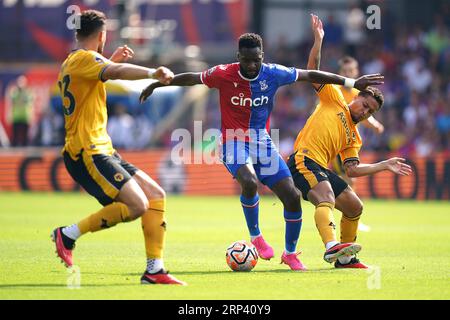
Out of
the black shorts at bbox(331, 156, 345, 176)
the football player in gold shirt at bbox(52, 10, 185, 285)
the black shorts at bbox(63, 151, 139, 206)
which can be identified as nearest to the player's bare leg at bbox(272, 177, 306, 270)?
the football player in gold shirt at bbox(52, 10, 185, 285)

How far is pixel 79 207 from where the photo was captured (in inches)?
875

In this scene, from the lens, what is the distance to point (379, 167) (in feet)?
38.7

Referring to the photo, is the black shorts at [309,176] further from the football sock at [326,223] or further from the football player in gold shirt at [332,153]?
the football sock at [326,223]

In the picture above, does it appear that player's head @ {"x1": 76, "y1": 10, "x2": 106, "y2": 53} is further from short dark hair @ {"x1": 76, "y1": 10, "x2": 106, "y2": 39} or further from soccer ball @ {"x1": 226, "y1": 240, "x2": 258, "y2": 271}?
soccer ball @ {"x1": 226, "y1": 240, "x2": 258, "y2": 271}

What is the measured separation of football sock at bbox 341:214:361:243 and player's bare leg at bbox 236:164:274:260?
3.09ft

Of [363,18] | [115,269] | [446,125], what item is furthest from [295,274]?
[363,18]

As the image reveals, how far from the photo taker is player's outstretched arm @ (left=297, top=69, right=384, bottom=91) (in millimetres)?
11438

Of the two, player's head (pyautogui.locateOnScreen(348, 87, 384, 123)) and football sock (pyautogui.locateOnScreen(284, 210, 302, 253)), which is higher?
player's head (pyautogui.locateOnScreen(348, 87, 384, 123))

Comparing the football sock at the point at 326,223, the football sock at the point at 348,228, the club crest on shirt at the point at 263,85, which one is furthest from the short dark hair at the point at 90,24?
the football sock at the point at 348,228

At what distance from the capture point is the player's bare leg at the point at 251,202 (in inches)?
479

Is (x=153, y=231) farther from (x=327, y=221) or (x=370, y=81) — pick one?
(x=370, y=81)

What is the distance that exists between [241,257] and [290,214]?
898 millimetres
